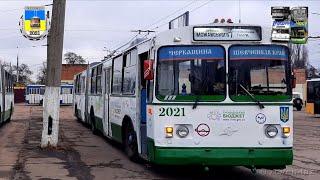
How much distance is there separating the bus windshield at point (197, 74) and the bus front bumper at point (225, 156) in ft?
3.00

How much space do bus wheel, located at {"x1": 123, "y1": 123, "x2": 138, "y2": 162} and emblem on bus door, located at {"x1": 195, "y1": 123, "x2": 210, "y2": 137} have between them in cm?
294

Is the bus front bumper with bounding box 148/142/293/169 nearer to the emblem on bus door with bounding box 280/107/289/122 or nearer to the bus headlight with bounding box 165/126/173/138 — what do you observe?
the bus headlight with bounding box 165/126/173/138

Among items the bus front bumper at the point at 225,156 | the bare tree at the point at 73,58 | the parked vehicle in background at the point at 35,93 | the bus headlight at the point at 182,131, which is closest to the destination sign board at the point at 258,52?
the bus headlight at the point at 182,131

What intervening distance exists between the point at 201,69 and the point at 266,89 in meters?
1.22

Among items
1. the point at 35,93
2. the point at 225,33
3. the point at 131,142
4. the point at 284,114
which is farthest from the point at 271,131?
the point at 35,93

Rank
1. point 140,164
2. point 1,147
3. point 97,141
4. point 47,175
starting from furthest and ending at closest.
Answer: point 97,141
point 1,147
point 140,164
point 47,175

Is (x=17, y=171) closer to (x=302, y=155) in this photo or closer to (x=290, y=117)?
(x=290, y=117)

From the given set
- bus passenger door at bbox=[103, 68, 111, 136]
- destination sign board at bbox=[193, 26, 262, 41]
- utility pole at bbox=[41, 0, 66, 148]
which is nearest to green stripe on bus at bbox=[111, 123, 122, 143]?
bus passenger door at bbox=[103, 68, 111, 136]

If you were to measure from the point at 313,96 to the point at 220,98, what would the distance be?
33.3 m

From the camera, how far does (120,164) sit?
43.4 ft

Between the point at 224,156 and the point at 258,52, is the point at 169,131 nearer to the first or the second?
the point at 224,156

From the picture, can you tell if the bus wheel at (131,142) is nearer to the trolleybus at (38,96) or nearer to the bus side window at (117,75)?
the bus side window at (117,75)

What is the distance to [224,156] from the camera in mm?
9961

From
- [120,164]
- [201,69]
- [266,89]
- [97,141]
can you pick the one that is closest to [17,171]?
[120,164]
